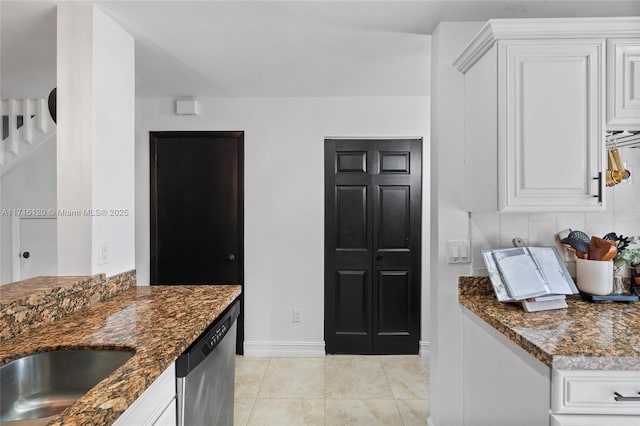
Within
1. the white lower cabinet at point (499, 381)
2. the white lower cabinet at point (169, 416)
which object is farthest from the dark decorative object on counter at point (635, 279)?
the white lower cabinet at point (169, 416)

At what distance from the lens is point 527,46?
159 cm

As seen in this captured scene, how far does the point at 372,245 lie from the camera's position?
330cm

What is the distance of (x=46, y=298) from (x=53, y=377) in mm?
390

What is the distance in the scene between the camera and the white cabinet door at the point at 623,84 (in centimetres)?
157

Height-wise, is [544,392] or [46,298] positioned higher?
[46,298]

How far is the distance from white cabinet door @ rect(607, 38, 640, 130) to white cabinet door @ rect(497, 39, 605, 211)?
0.05 metres

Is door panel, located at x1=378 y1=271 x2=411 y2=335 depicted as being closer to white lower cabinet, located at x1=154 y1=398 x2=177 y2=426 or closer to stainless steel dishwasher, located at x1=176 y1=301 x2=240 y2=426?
stainless steel dishwasher, located at x1=176 y1=301 x2=240 y2=426

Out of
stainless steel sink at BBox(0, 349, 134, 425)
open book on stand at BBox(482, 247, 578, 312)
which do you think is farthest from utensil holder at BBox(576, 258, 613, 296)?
stainless steel sink at BBox(0, 349, 134, 425)

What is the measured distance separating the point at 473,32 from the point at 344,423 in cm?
248

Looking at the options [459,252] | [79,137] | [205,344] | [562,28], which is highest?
[562,28]

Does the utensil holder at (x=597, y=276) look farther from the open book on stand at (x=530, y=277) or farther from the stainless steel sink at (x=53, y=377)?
the stainless steel sink at (x=53, y=377)

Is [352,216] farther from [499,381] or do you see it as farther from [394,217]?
[499,381]

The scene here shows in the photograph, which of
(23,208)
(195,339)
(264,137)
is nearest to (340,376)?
(195,339)

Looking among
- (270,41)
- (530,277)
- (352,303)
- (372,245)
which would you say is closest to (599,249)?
(530,277)
